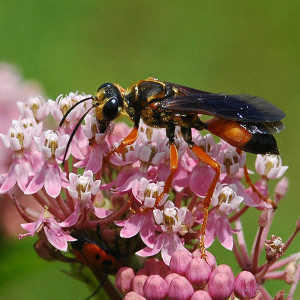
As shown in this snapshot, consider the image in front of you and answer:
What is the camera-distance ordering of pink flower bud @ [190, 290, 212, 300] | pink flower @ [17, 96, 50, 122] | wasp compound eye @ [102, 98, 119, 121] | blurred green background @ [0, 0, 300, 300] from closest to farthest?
pink flower bud @ [190, 290, 212, 300] < wasp compound eye @ [102, 98, 119, 121] < pink flower @ [17, 96, 50, 122] < blurred green background @ [0, 0, 300, 300]

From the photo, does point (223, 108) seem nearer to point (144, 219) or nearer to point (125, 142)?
point (125, 142)

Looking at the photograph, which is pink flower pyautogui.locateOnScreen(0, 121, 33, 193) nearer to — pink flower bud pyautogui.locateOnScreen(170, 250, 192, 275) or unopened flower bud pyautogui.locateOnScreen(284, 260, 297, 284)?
pink flower bud pyautogui.locateOnScreen(170, 250, 192, 275)

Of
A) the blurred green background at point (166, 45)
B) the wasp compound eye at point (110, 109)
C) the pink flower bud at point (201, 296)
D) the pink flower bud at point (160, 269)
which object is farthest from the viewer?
the blurred green background at point (166, 45)

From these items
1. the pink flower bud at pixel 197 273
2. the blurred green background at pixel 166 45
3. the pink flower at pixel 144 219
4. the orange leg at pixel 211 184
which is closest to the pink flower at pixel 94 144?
the pink flower at pixel 144 219

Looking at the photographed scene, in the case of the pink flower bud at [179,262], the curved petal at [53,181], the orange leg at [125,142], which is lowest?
the pink flower bud at [179,262]

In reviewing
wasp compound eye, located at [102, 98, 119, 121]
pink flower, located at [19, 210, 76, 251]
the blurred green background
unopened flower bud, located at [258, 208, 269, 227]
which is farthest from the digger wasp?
the blurred green background

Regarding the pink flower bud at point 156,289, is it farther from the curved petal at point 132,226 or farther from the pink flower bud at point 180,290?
the curved petal at point 132,226

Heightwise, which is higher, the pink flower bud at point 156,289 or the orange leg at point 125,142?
the orange leg at point 125,142
